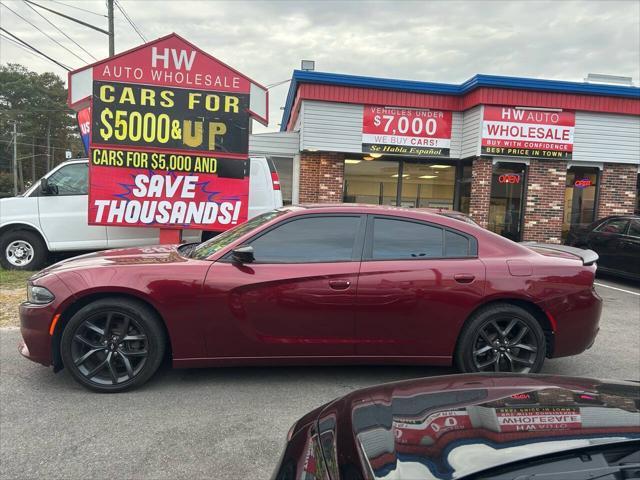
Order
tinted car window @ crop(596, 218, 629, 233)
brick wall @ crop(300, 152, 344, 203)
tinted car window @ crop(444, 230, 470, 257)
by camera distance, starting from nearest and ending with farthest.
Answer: tinted car window @ crop(444, 230, 470, 257)
tinted car window @ crop(596, 218, 629, 233)
brick wall @ crop(300, 152, 344, 203)

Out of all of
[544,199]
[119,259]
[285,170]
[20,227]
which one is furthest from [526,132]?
[20,227]

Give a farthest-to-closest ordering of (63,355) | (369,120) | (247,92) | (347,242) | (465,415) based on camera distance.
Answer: (369,120) → (247,92) → (347,242) → (63,355) → (465,415)

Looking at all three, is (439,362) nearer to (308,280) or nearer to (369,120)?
(308,280)

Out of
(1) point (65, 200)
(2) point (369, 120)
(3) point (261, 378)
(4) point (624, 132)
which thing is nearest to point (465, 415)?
(3) point (261, 378)

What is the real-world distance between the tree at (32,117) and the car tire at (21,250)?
207 feet

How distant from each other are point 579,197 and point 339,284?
41.6 ft

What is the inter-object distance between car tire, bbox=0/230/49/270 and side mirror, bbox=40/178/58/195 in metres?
0.79

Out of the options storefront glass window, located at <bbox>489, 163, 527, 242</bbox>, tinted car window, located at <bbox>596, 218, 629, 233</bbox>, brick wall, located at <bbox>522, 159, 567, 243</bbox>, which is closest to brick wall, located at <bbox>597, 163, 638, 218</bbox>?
brick wall, located at <bbox>522, 159, 567, 243</bbox>

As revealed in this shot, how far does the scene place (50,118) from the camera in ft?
221

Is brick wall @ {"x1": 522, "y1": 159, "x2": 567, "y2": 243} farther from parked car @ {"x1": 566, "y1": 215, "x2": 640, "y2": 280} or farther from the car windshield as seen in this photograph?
the car windshield

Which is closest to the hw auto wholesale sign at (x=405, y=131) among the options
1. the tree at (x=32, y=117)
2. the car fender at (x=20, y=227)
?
the car fender at (x=20, y=227)

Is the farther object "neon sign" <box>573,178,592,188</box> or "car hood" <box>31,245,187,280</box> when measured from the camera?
"neon sign" <box>573,178,592,188</box>

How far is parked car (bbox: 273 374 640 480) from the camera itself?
136cm

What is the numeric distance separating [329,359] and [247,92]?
5.85 meters
